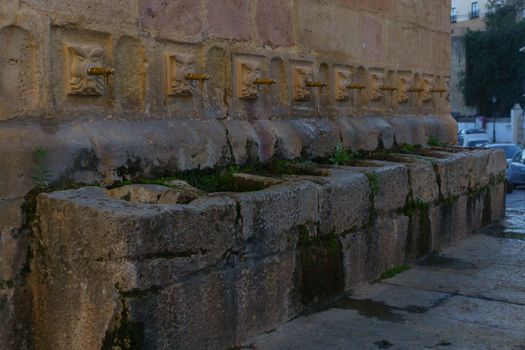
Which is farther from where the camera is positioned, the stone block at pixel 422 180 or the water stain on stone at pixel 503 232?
the water stain on stone at pixel 503 232

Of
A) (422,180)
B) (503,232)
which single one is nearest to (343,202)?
(422,180)

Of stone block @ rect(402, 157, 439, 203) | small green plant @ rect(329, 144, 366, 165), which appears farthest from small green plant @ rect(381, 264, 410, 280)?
small green plant @ rect(329, 144, 366, 165)

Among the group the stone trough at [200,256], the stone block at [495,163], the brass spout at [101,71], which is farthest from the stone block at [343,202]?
the stone block at [495,163]

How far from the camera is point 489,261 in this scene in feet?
15.4

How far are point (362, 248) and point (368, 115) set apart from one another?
6.27ft

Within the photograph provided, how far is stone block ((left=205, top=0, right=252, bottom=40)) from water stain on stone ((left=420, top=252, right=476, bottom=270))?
2015mm

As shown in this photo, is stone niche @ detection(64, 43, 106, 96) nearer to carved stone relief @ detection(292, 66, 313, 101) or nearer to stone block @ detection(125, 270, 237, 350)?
stone block @ detection(125, 270, 237, 350)

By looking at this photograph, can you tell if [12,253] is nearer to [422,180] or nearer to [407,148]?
[422,180]

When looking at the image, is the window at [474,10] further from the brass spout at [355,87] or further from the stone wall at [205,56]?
the brass spout at [355,87]

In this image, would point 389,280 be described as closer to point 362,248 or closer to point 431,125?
point 362,248

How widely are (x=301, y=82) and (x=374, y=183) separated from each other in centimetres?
101

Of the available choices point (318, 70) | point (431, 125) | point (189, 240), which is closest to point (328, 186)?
point (189, 240)

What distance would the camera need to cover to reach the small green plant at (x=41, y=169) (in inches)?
109

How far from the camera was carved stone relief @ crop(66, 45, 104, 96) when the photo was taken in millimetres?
3014
